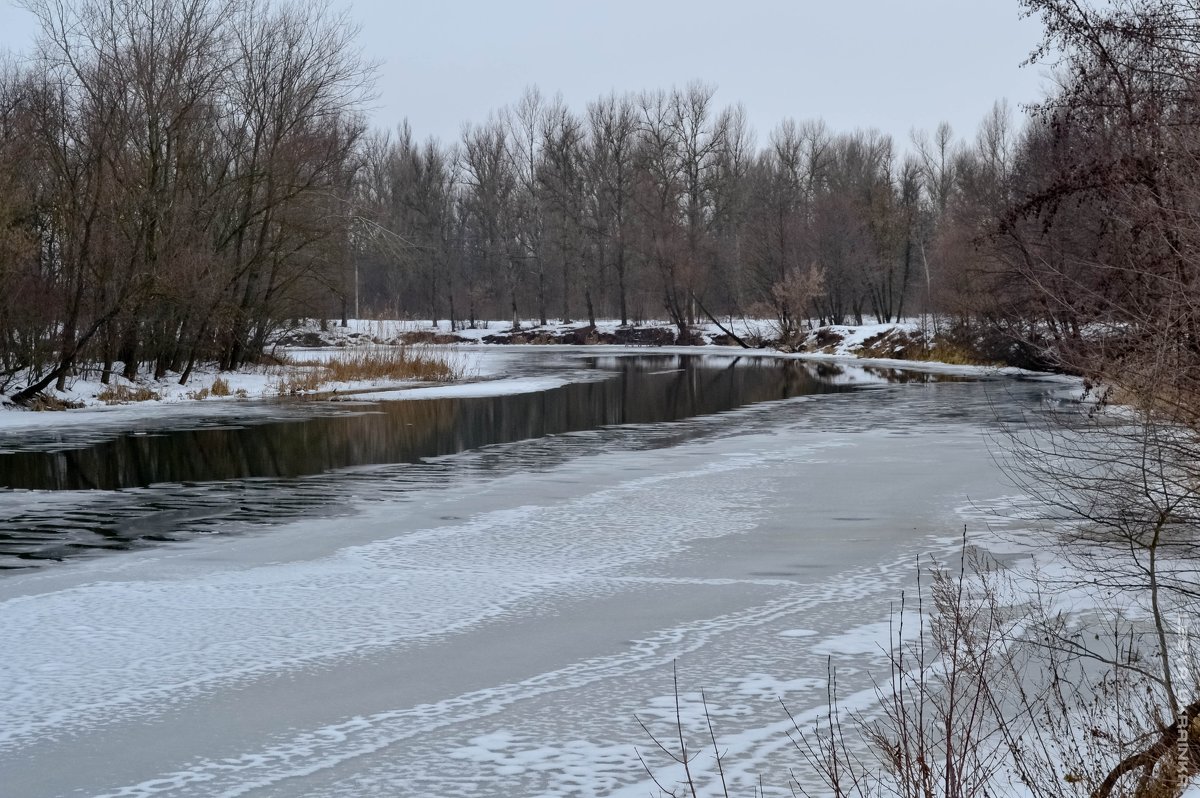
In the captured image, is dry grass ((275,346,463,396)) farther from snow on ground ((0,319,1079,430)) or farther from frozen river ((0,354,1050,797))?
frozen river ((0,354,1050,797))

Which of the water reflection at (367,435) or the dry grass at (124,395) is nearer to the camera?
the water reflection at (367,435)

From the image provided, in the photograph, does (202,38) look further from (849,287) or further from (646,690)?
(849,287)

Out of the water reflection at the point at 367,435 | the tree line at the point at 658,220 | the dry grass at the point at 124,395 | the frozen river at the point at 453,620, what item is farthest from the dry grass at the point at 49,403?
the tree line at the point at 658,220

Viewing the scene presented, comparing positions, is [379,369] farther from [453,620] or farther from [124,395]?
[453,620]

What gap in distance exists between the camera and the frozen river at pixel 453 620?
17.9ft

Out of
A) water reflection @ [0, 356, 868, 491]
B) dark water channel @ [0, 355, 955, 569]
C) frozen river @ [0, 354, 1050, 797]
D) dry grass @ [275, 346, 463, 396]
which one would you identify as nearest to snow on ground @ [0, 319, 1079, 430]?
dry grass @ [275, 346, 463, 396]

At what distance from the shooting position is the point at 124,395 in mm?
26281

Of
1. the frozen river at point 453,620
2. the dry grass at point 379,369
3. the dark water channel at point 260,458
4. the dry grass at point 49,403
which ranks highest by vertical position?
the dry grass at point 379,369

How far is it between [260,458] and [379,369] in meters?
16.1

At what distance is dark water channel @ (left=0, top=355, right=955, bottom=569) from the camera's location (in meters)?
11.9

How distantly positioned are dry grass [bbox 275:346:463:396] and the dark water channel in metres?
5.13

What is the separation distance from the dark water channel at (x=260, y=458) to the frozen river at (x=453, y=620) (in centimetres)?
11

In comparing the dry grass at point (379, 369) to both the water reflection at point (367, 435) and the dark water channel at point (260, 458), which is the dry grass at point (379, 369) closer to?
the water reflection at point (367, 435)

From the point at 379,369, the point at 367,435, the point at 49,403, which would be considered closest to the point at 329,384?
the point at 379,369
